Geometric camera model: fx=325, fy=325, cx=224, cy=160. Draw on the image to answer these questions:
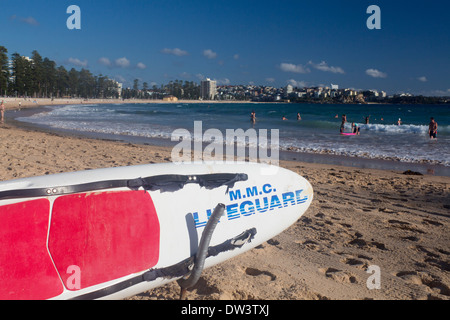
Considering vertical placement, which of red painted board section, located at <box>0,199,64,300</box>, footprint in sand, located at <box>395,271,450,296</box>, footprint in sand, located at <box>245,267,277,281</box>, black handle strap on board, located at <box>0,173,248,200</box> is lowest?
footprint in sand, located at <box>395,271,450,296</box>

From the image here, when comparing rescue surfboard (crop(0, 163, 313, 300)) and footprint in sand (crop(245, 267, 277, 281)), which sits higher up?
rescue surfboard (crop(0, 163, 313, 300))

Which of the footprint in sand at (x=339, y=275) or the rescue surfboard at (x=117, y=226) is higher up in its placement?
the rescue surfboard at (x=117, y=226)

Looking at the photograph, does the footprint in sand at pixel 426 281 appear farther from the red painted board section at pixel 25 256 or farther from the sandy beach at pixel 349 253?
the red painted board section at pixel 25 256

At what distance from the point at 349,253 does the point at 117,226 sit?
8.86 feet

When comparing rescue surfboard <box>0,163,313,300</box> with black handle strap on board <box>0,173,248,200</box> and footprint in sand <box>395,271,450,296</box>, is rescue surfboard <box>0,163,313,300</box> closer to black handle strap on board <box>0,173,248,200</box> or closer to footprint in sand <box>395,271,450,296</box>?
black handle strap on board <box>0,173,248,200</box>

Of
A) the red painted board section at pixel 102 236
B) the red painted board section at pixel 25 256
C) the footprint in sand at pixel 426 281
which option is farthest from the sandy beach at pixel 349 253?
the red painted board section at pixel 25 256

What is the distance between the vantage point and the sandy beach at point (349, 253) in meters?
2.98

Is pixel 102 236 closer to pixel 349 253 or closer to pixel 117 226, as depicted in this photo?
pixel 117 226

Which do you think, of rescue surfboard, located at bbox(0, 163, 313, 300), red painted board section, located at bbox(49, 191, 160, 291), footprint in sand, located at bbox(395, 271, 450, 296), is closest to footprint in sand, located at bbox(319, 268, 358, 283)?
footprint in sand, located at bbox(395, 271, 450, 296)

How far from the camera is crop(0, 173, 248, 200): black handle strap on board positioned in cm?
226

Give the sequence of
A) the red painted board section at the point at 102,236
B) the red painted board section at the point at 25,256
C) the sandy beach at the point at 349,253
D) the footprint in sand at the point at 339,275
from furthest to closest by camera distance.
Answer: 1. the footprint in sand at the point at 339,275
2. the sandy beach at the point at 349,253
3. the red painted board section at the point at 102,236
4. the red painted board section at the point at 25,256

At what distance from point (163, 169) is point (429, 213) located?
4.66 meters

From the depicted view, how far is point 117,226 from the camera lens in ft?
7.91

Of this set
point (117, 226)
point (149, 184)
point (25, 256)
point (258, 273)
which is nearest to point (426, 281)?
point (258, 273)
